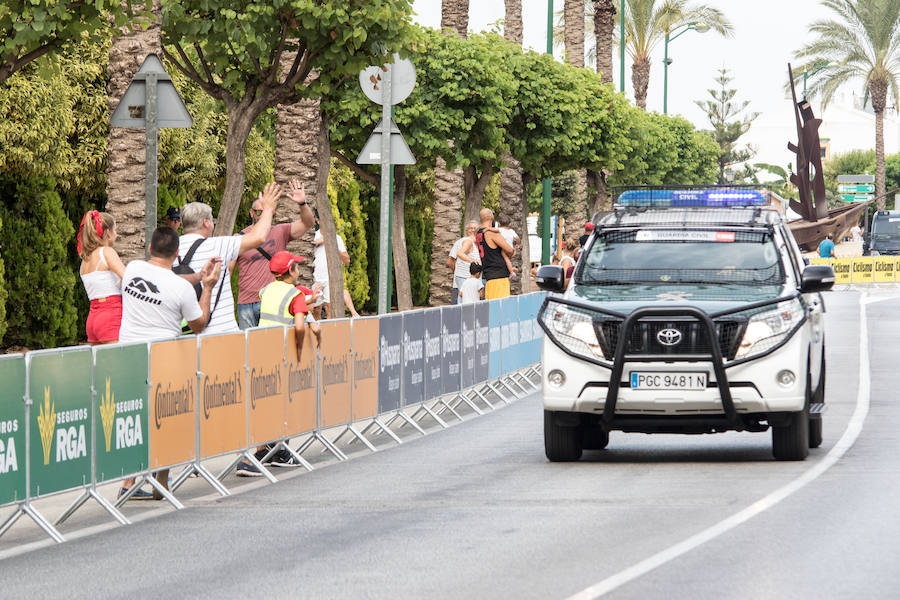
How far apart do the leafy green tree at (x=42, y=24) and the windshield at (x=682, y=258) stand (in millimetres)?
4493

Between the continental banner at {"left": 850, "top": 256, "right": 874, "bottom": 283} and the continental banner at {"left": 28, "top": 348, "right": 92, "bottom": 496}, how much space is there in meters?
56.5

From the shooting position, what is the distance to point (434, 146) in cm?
2877

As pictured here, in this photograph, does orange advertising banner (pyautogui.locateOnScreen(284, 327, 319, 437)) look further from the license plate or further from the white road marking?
the white road marking

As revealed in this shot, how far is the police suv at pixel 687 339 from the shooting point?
1228 centimetres

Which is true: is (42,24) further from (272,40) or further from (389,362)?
(272,40)

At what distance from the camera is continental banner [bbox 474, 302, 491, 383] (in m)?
18.8

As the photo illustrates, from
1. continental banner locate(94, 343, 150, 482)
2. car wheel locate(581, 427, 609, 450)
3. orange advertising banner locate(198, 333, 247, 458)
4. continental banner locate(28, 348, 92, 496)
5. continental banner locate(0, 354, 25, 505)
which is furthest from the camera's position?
car wheel locate(581, 427, 609, 450)

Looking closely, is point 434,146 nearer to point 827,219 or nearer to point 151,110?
point 151,110

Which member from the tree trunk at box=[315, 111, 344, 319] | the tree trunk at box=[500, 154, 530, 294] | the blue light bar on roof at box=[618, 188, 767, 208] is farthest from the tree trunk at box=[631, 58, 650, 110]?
the blue light bar on roof at box=[618, 188, 767, 208]

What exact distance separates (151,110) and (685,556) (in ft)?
24.2

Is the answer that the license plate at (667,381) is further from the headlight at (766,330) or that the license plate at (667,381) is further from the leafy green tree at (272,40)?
the leafy green tree at (272,40)

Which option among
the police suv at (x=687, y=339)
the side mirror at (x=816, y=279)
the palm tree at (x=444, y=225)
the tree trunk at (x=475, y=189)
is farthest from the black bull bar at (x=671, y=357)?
the tree trunk at (x=475, y=189)

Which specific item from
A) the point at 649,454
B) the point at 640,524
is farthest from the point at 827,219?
the point at 640,524

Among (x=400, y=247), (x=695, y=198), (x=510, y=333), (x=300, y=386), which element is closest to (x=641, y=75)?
(x=400, y=247)
